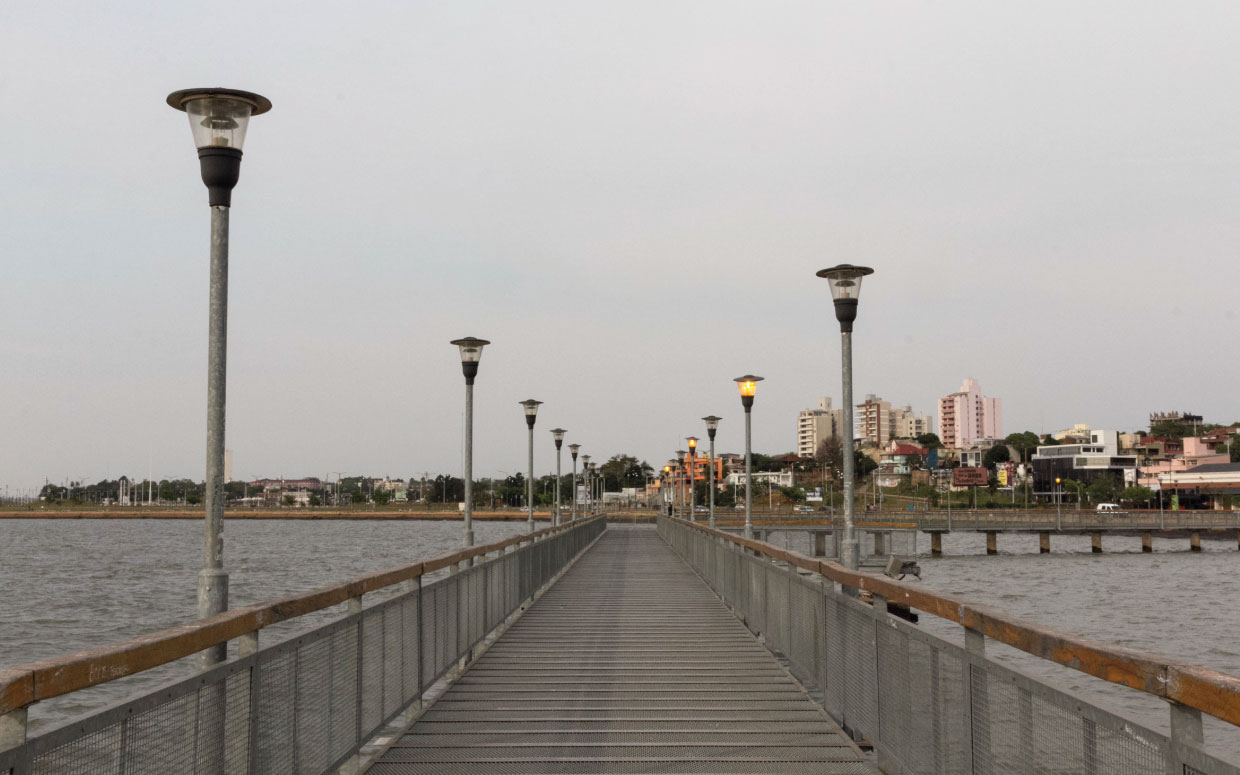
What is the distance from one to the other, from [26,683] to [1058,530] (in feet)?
308

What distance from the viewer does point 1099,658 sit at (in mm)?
3363

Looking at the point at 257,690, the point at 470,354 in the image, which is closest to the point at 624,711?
the point at 257,690

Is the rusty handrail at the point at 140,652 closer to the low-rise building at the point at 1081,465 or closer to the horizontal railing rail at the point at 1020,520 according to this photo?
the horizontal railing rail at the point at 1020,520

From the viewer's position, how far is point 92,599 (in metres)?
45.3

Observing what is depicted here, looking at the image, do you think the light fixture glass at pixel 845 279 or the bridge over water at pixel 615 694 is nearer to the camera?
the bridge over water at pixel 615 694

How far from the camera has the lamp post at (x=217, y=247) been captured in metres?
5.76

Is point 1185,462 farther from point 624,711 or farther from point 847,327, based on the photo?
point 624,711

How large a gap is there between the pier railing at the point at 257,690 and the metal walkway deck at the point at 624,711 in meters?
0.49

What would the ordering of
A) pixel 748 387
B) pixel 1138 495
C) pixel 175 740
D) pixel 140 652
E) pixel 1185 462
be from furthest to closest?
pixel 1185 462
pixel 1138 495
pixel 748 387
pixel 175 740
pixel 140 652

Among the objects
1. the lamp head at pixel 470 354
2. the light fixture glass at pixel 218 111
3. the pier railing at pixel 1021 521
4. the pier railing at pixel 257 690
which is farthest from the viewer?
the pier railing at pixel 1021 521

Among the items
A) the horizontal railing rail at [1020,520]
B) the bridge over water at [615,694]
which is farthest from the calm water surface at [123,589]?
the horizontal railing rail at [1020,520]

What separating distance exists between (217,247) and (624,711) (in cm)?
445

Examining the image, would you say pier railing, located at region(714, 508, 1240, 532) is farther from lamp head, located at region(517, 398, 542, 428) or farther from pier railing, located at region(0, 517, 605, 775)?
pier railing, located at region(0, 517, 605, 775)

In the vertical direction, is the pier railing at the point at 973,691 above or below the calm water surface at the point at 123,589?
above
